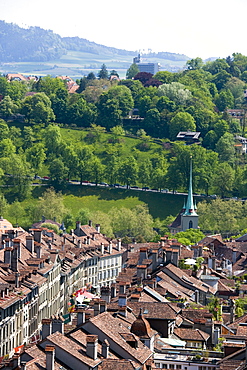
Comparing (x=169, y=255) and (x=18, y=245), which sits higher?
(x=169, y=255)

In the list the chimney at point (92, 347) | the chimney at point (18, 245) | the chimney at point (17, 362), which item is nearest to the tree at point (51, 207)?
the chimney at point (18, 245)

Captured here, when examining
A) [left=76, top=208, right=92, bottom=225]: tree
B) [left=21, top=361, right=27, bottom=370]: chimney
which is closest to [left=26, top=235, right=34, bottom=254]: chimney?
[left=21, top=361, right=27, bottom=370]: chimney

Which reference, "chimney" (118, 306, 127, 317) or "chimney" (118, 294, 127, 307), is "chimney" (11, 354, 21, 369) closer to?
"chimney" (118, 306, 127, 317)

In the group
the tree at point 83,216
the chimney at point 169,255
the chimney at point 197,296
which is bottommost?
the tree at point 83,216

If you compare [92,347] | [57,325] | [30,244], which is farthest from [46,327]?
[30,244]

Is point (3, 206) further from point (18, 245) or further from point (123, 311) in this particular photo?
point (123, 311)

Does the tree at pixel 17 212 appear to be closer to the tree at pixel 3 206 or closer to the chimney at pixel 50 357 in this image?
the tree at pixel 3 206

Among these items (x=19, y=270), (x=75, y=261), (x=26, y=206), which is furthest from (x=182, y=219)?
(x=19, y=270)

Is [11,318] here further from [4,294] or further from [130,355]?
[130,355]
